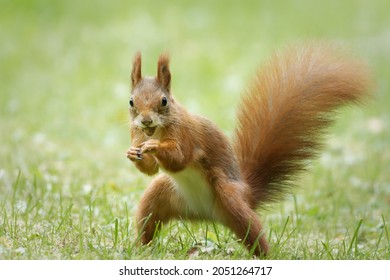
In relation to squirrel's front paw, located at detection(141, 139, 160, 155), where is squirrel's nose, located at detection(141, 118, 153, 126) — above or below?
above

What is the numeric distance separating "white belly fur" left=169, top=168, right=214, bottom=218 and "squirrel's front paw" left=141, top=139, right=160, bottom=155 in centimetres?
24

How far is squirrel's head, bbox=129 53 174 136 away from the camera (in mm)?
2908

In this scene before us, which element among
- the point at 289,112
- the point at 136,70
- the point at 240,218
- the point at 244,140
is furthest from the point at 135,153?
the point at 289,112

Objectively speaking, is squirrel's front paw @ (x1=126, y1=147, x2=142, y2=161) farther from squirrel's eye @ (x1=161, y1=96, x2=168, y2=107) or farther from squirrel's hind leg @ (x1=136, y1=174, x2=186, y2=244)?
squirrel's hind leg @ (x1=136, y1=174, x2=186, y2=244)

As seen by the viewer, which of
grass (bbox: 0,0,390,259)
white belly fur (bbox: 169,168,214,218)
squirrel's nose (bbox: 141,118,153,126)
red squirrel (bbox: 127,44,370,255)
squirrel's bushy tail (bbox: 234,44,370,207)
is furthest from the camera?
squirrel's bushy tail (bbox: 234,44,370,207)

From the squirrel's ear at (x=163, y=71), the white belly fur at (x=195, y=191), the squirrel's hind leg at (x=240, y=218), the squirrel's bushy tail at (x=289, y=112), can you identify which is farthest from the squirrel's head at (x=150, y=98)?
the squirrel's bushy tail at (x=289, y=112)

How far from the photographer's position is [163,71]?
10.1 ft

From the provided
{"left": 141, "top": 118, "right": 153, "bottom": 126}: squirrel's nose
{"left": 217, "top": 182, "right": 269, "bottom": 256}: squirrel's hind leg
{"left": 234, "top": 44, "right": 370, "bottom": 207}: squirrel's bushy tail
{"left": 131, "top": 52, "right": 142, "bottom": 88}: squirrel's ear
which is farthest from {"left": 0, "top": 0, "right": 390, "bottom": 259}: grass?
{"left": 141, "top": 118, "right": 153, "bottom": 126}: squirrel's nose

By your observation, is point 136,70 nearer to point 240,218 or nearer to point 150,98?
point 150,98

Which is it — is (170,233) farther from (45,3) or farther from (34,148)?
(45,3)

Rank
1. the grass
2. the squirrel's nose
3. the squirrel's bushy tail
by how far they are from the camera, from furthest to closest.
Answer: the squirrel's bushy tail → the grass → the squirrel's nose

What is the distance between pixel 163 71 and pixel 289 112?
667 mm

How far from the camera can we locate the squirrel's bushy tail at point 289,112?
11.2 ft
